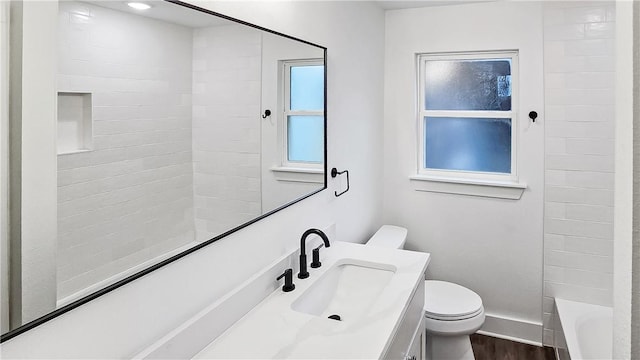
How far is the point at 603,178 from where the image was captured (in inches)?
105

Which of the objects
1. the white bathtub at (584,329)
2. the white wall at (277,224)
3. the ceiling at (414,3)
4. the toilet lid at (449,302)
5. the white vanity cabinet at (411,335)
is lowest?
the white bathtub at (584,329)

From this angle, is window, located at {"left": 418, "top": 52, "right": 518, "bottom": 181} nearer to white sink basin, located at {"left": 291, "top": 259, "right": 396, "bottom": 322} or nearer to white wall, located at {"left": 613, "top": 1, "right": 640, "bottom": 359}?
white sink basin, located at {"left": 291, "top": 259, "right": 396, "bottom": 322}

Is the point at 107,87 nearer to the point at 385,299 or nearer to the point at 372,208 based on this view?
the point at 385,299

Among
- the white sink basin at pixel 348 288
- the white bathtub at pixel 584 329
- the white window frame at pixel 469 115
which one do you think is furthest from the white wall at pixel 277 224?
the white bathtub at pixel 584 329

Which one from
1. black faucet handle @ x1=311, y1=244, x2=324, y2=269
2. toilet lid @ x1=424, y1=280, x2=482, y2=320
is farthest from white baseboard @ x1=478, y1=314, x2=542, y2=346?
black faucet handle @ x1=311, y1=244, x2=324, y2=269

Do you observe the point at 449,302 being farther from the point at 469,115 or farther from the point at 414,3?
the point at 414,3

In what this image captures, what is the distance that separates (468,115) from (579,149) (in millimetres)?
746

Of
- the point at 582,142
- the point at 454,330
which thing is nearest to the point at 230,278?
the point at 454,330

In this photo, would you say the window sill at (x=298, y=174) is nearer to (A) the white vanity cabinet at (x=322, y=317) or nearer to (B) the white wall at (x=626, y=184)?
(A) the white vanity cabinet at (x=322, y=317)

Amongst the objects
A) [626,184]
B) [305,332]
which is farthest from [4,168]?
[626,184]

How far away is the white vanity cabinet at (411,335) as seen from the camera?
1.50m

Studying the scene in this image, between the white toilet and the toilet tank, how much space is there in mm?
339

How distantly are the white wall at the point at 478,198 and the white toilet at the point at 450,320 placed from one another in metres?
0.48

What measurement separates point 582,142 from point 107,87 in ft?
8.89
